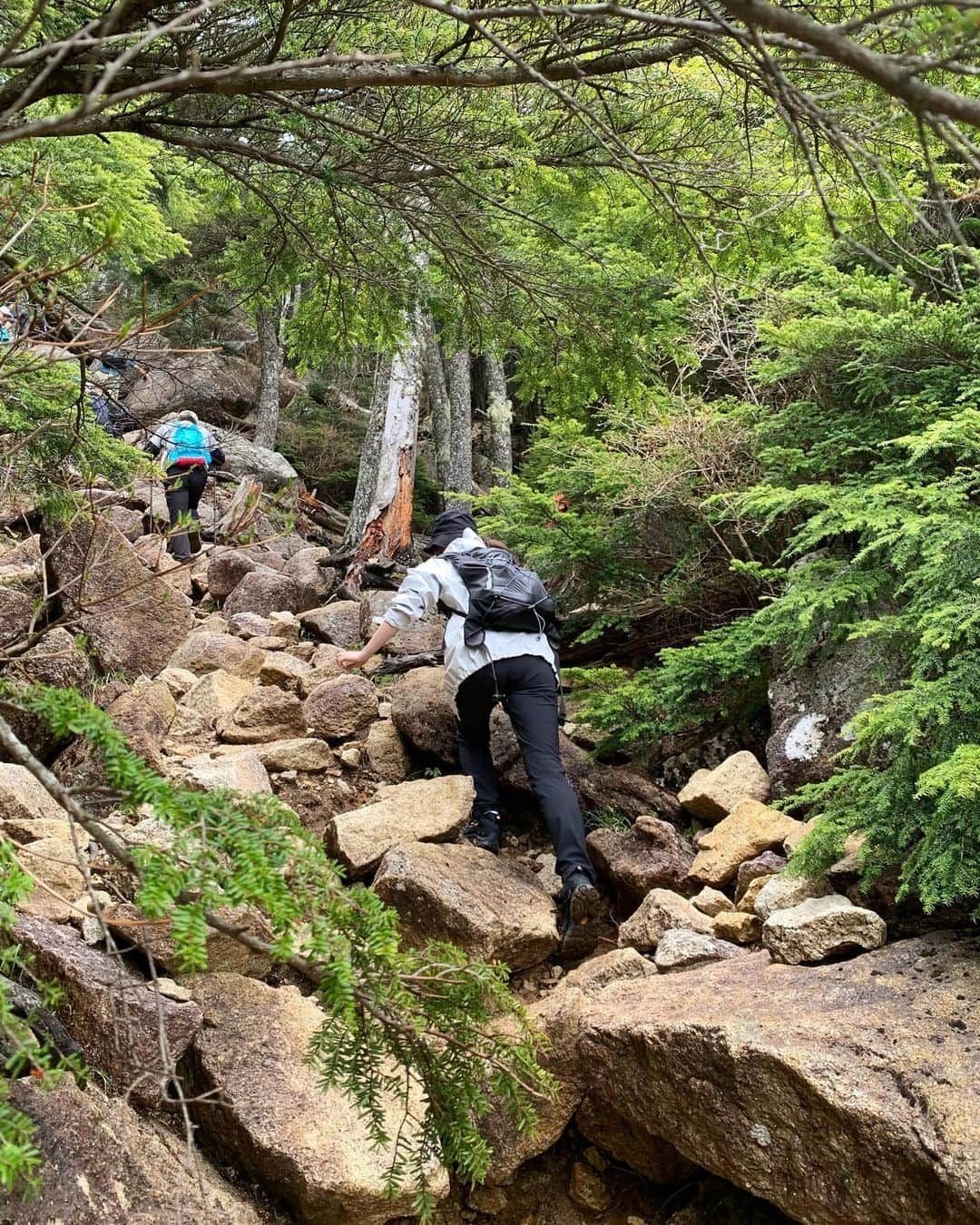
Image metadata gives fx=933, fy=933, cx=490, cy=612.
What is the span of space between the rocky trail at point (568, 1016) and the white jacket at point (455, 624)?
754mm

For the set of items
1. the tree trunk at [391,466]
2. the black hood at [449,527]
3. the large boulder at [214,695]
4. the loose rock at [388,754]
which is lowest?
the loose rock at [388,754]

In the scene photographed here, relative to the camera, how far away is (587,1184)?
13.2ft

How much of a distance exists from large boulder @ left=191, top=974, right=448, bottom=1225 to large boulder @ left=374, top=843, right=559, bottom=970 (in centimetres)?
83

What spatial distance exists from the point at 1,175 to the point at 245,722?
12.1ft

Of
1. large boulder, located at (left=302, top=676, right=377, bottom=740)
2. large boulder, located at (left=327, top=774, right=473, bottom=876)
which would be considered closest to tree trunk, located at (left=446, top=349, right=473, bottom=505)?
large boulder, located at (left=302, top=676, right=377, bottom=740)

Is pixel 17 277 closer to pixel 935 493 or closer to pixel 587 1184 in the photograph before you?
pixel 587 1184

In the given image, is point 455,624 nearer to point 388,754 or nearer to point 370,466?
point 388,754

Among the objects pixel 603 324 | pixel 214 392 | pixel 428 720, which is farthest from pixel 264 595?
pixel 214 392

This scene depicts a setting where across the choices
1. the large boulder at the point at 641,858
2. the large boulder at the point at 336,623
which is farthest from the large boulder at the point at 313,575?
the large boulder at the point at 641,858

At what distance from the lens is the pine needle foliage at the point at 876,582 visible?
152 inches

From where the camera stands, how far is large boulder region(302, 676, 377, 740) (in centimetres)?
702

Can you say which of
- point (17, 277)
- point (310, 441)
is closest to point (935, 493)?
point (17, 277)

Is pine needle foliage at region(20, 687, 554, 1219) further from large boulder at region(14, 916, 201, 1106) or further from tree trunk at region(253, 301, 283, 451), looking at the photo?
tree trunk at region(253, 301, 283, 451)

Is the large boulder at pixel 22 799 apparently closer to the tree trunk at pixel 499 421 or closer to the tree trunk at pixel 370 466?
the tree trunk at pixel 370 466
